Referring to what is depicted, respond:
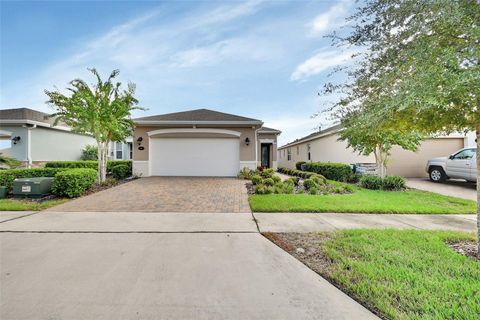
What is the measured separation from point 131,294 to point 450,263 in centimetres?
407

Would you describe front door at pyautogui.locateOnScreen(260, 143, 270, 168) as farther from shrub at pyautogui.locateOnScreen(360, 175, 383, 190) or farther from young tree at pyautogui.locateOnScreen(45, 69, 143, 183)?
young tree at pyautogui.locateOnScreen(45, 69, 143, 183)

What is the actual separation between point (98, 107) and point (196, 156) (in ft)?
17.6

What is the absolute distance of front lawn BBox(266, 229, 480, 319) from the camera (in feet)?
6.79

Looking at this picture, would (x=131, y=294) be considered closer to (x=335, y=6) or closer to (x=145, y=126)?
(x=335, y=6)

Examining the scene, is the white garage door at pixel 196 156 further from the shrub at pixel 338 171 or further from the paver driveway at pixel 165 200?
the shrub at pixel 338 171

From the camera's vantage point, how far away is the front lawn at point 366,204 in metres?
5.80

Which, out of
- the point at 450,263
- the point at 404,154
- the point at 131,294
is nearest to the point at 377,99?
the point at 450,263

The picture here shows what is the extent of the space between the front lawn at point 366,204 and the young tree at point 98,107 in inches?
285

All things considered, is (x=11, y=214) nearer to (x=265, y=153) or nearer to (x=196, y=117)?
(x=196, y=117)

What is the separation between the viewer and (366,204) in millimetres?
6379

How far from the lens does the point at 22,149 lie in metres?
12.3

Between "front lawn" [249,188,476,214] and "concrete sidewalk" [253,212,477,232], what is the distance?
254 mm

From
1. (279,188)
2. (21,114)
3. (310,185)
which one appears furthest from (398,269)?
(21,114)

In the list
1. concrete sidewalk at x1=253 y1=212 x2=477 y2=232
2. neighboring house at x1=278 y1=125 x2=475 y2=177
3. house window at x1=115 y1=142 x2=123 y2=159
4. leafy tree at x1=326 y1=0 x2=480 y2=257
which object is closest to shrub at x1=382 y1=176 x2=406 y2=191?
neighboring house at x1=278 y1=125 x2=475 y2=177
